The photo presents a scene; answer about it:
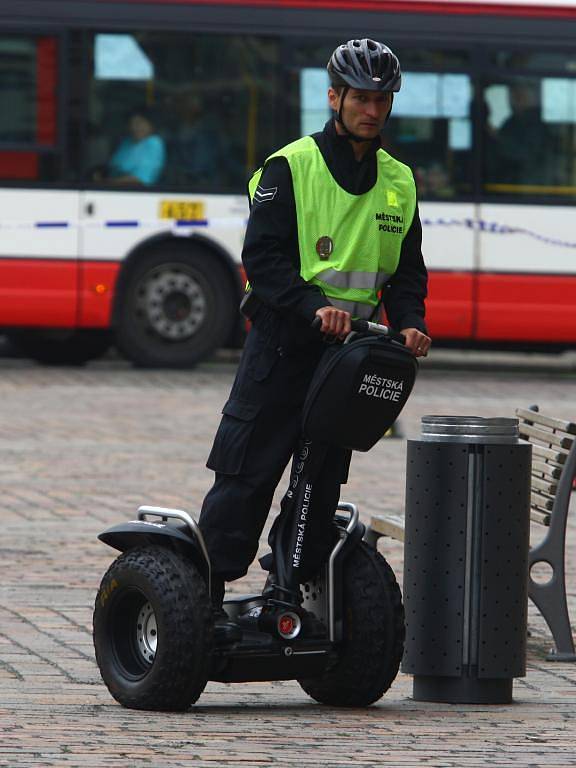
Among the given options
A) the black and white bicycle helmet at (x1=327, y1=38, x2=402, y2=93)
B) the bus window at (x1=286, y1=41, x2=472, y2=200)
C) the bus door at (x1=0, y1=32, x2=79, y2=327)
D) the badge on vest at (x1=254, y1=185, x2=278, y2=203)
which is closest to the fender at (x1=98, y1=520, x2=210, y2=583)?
the badge on vest at (x1=254, y1=185, x2=278, y2=203)

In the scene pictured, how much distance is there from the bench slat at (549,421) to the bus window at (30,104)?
10.3 meters

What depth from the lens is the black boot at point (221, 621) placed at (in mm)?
5453

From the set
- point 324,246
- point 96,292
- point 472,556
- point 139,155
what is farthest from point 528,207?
point 324,246

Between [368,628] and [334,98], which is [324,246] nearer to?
[334,98]

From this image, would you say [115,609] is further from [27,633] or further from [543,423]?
[543,423]

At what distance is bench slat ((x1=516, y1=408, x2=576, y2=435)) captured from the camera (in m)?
6.90

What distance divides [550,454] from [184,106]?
10.9 metres

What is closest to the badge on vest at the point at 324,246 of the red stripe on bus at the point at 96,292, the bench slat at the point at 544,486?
the bench slat at the point at 544,486

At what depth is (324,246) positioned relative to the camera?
5.41 metres

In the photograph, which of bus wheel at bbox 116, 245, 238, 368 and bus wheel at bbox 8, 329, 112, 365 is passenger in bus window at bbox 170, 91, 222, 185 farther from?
bus wheel at bbox 8, 329, 112, 365

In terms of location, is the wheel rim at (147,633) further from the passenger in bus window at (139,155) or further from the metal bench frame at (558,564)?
the passenger in bus window at (139,155)

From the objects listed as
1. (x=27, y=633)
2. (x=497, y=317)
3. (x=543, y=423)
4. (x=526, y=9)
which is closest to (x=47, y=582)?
(x=27, y=633)

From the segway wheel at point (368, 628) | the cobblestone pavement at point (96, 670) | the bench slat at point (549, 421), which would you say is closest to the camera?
Result: the cobblestone pavement at point (96, 670)

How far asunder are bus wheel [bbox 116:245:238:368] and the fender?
11.6 meters
